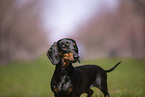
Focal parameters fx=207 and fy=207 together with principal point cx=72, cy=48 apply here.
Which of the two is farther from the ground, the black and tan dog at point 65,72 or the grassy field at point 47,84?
the black and tan dog at point 65,72

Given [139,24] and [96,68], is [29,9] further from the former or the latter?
[96,68]

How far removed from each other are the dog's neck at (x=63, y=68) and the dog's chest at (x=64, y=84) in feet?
0.33

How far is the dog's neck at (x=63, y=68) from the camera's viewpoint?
14.5 ft

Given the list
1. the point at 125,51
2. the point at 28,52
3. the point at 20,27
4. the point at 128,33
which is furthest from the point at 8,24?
the point at 125,51

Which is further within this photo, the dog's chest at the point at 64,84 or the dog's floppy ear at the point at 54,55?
the dog's floppy ear at the point at 54,55

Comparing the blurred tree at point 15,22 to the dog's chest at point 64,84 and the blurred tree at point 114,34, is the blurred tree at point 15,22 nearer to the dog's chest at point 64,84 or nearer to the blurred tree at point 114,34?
the blurred tree at point 114,34

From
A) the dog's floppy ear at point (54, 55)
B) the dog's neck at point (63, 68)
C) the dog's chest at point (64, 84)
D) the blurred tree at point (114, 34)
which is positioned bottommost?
the blurred tree at point (114, 34)

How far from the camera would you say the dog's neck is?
443 cm

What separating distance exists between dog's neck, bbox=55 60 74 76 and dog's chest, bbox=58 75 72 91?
10cm

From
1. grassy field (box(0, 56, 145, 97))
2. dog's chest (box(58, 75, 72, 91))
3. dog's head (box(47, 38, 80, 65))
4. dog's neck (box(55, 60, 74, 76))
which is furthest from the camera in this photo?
grassy field (box(0, 56, 145, 97))

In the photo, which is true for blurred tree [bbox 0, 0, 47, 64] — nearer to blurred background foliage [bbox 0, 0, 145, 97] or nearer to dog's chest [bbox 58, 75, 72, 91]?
blurred background foliage [bbox 0, 0, 145, 97]

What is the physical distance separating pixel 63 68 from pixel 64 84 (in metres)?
0.37

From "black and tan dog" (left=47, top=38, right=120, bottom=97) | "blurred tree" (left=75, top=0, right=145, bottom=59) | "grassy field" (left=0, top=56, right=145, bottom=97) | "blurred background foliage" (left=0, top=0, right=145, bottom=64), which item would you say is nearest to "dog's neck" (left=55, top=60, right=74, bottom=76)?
"black and tan dog" (left=47, top=38, right=120, bottom=97)

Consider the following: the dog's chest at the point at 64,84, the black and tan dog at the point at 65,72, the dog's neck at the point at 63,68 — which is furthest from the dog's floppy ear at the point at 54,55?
the dog's chest at the point at 64,84
